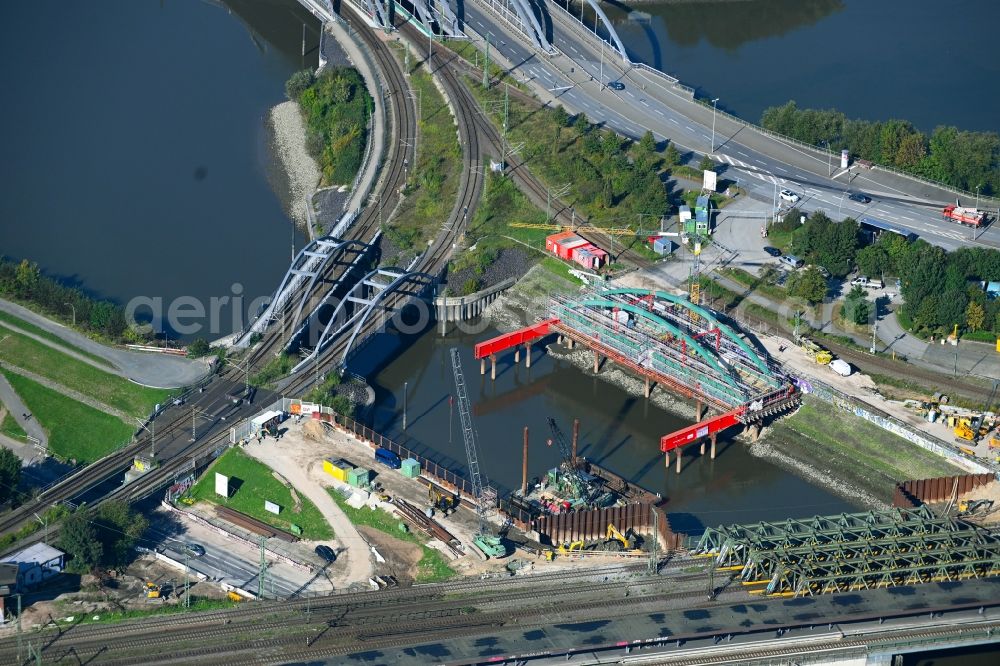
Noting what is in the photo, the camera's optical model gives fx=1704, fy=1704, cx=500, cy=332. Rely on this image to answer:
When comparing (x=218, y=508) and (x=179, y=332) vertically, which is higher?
(x=179, y=332)

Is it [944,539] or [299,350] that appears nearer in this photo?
[944,539]

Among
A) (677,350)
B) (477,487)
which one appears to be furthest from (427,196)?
(477,487)

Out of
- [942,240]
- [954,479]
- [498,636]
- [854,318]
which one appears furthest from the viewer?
[942,240]

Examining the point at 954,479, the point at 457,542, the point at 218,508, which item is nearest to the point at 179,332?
the point at 218,508

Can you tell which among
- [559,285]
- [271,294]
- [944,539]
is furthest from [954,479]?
[271,294]

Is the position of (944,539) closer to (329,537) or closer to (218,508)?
(329,537)

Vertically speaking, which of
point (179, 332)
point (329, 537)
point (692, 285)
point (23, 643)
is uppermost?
point (692, 285)

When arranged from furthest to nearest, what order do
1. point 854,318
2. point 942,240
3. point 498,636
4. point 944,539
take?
point 942,240 → point 854,318 → point 944,539 → point 498,636

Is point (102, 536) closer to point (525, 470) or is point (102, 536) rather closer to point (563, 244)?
point (525, 470)
